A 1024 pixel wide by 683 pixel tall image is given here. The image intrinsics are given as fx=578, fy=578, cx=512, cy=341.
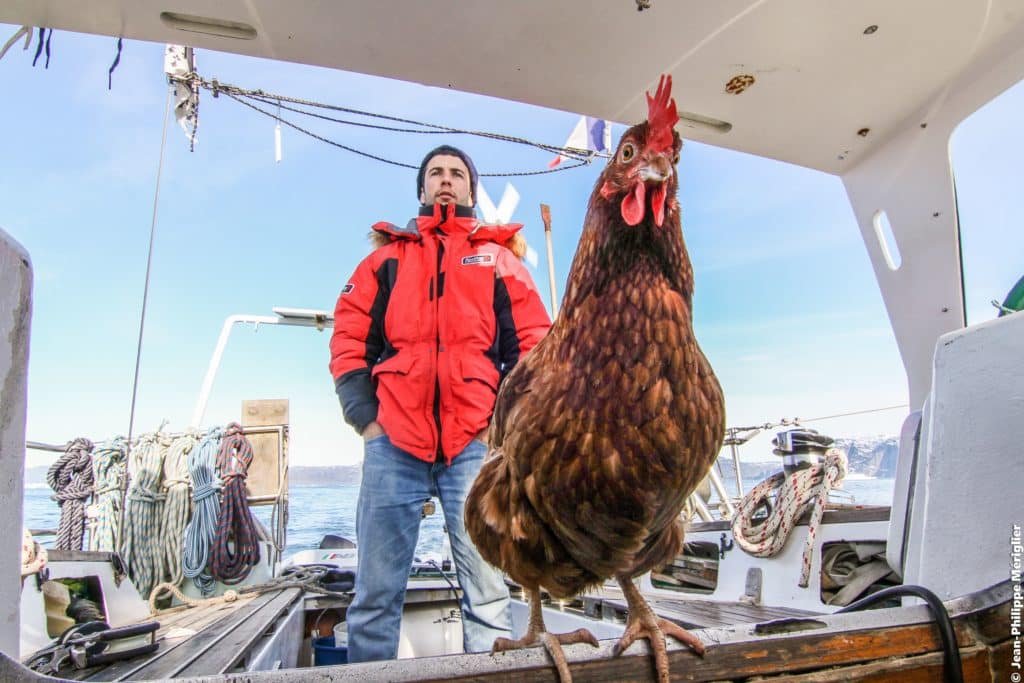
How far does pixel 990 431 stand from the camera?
4.26 feet

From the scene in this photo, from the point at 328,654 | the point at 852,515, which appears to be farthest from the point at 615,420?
the point at 328,654

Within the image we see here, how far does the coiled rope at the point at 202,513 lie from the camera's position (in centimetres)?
418

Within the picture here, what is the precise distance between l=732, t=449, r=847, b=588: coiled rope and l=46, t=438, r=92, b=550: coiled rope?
432cm

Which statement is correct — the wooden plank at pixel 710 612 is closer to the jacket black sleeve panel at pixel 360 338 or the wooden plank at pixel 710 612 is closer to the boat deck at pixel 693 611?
the boat deck at pixel 693 611

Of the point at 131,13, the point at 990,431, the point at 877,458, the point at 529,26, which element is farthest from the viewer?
the point at 877,458

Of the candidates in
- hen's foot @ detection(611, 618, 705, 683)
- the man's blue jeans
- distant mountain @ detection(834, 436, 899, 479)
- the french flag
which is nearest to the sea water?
distant mountain @ detection(834, 436, 899, 479)

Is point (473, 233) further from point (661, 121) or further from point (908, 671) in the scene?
point (908, 671)

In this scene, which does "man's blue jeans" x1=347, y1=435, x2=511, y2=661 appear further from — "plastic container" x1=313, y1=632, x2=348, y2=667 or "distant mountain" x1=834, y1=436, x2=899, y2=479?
"distant mountain" x1=834, y1=436, x2=899, y2=479

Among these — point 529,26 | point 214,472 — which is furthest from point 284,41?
point 214,472

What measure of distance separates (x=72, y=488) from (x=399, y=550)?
11.0 feet

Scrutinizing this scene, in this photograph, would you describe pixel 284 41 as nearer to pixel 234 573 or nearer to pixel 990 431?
pixel 990 431

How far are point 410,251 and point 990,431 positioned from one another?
195 centimetres

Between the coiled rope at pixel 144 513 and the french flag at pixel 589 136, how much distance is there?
4498 mm

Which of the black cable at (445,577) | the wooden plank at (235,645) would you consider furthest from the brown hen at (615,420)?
the black cable at (445,577)
